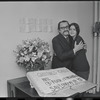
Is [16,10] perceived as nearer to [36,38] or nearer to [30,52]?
[36,38]

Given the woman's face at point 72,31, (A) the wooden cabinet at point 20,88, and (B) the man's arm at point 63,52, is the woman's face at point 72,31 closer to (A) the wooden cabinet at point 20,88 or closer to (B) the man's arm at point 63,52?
(B) the man's arm at point 63,52

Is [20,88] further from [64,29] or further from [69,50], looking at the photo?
[64,29]

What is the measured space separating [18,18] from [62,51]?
0.58 metres

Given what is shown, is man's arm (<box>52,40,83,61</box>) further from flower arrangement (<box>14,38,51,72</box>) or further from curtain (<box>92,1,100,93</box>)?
curtain (<box>92,1,100,93</box>)

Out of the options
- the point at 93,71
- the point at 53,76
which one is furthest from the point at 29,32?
the point at 93,71

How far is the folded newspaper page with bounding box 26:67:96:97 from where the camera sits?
150cm

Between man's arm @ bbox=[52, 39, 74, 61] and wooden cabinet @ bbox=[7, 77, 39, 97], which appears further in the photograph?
man's arm @ bbox=[52, 39, 74, 61]

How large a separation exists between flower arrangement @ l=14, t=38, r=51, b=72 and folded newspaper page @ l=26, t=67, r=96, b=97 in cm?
23

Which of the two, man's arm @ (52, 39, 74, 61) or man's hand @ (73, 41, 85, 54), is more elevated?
man's hand @ (73, 41, 85, 54)

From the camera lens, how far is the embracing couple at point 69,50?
2.08 meters

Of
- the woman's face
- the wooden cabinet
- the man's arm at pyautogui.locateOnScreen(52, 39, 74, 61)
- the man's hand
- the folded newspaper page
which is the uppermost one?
the woman's face

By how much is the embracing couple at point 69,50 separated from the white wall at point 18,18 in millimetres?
134

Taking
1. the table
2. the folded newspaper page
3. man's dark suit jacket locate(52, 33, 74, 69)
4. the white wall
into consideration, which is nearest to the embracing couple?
man's dark suit jacket locate(52, 33, 74, 69)

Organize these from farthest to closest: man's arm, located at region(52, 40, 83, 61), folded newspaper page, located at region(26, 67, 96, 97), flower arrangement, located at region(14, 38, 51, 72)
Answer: man's arm, located at region(52, 40, 83, 61) < flower arrangement, located at region(14, 38, 51, 72) < folded newspaper page, located at region(26, 67, 96, 97)
